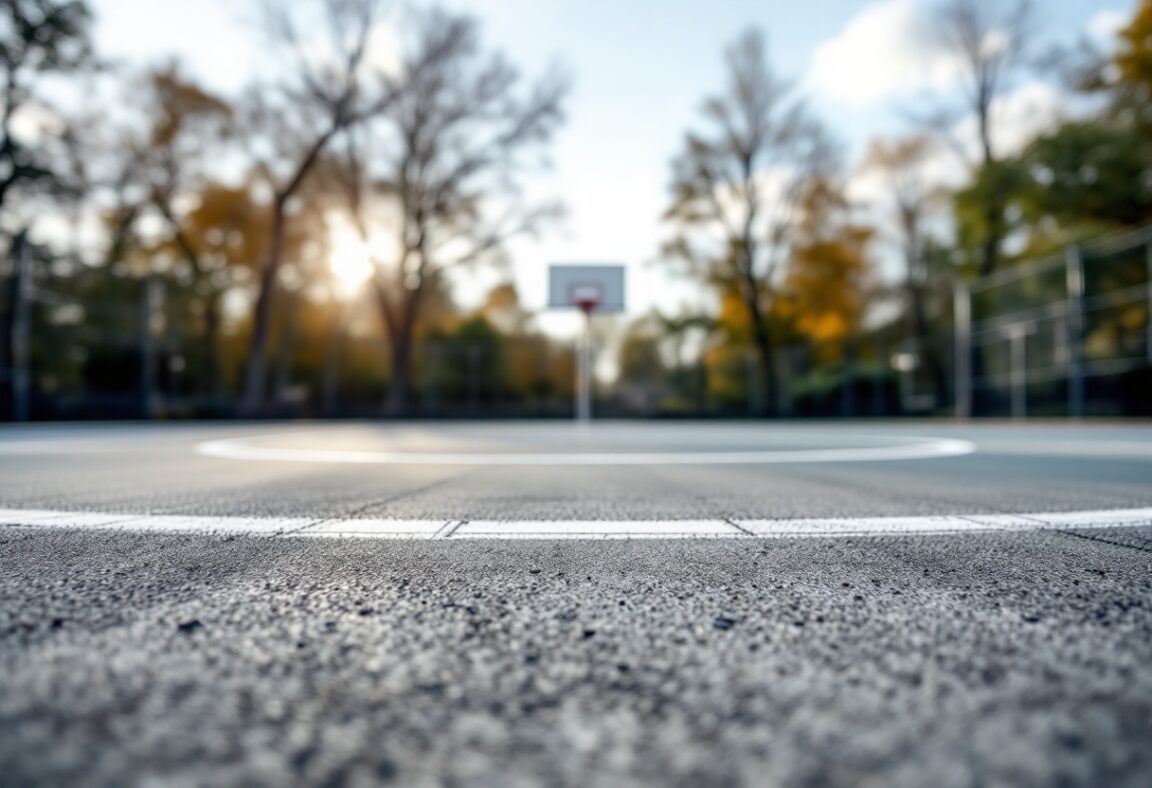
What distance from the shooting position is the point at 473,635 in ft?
2.85

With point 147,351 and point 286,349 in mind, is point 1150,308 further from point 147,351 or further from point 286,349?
point 286,349

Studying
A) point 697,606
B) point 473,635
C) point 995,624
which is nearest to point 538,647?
point 473,635

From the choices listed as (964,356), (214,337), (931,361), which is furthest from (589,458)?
(214,337)

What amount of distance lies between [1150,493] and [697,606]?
8.09 feet

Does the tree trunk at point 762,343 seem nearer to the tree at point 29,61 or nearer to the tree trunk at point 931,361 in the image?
the tree trunk at point 931,361

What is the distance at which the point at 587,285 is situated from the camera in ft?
49.1

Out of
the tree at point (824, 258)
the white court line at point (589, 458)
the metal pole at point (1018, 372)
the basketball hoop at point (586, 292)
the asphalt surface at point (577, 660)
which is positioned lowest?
the white court line at point (589, 458)

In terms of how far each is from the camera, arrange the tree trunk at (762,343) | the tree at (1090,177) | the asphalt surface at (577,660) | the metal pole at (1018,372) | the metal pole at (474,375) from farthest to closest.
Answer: the metal pole at (474,375)
the tree trunk at (762,343)
the metal pole at (1018,372)
the tree at (1090,177)
the asphalt surface at (577,660)

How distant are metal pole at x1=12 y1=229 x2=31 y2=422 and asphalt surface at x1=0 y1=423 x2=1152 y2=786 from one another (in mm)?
16688

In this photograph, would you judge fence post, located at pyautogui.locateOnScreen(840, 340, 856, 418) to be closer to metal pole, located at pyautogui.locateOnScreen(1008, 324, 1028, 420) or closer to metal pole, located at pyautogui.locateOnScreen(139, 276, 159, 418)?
metal pole, located at pyautogui.locateOnScreen(1008, 324, 1028, 420)

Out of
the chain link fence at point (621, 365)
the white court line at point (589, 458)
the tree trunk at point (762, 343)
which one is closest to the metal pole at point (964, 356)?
the chain link fence at point (621, 365)

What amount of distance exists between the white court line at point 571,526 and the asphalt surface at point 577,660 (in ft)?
0.33

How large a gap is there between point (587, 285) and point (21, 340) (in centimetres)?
1277

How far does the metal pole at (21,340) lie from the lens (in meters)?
14.3
